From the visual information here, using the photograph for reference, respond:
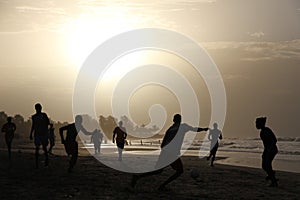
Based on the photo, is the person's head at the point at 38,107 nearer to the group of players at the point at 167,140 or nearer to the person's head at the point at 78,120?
the group of players at the point at 167,140

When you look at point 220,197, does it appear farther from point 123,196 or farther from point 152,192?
point 123,196

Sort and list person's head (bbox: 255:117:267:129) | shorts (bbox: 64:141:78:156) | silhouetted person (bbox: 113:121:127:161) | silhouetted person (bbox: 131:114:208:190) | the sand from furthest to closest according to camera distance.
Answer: silhouetted person (bbox: 113:121:127:161)
shorts (bbox: 64:141:78:156)
person's head (bbox: 255:117:267:129)
silhouetted person (bbox: 131:114:208:190)
the sand

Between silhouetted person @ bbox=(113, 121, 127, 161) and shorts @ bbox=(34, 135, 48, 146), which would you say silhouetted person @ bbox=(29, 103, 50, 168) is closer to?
shorts @ bbox=(34, 135, 48, 146)

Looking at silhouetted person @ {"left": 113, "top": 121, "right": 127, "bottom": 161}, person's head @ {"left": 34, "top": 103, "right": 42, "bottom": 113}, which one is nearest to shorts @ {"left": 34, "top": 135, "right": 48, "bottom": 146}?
person's head @ {"left": 34, "top": 103, "right": 42, "bottom": 113}

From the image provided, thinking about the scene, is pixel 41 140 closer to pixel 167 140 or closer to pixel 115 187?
pixel 115 187

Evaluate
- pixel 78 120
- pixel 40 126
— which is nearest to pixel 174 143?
pixel 78 120

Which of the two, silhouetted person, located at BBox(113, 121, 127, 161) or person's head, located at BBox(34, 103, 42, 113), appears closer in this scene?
person's head, located at BBox(34, 103, 42, 113)

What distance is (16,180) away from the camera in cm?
1523

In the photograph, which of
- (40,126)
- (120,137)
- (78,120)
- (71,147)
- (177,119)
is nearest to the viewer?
(177,119)

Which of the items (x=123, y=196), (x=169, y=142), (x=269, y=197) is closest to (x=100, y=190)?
(x=123, y=196)

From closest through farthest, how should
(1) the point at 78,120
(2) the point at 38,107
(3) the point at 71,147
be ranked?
(3) the point at 71,147
(2) the point at 38,107
(1) the point at 78,120

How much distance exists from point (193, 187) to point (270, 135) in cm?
306

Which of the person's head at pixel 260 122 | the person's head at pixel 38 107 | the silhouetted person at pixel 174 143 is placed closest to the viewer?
the silhouetted person at pixel 174 143

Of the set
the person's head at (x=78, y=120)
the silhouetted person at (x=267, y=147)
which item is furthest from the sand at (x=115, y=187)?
the person's head at (x=78, y=120)
